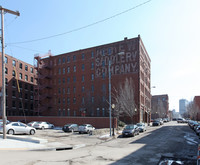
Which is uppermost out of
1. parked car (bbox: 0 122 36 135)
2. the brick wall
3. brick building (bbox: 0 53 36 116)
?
brick building (bbox: 0 53 36 116)

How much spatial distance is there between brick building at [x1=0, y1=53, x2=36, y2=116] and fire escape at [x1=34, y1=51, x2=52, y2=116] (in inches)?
99.0

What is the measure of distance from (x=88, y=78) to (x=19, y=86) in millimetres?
20998

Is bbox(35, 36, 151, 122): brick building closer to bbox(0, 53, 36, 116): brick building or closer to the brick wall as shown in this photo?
bbox(0, 53, 36, 116): brick building

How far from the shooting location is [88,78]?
54.5 metres

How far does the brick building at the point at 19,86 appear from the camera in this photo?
179ft

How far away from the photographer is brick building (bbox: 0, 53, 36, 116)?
54656 millimetres

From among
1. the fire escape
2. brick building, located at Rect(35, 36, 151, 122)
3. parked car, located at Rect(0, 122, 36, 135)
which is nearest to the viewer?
parked car, located at Rect(0, 122, 36, 135)

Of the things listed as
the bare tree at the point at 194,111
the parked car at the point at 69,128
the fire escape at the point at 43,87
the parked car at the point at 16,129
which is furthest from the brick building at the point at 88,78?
the bare tree at the point at 194,111

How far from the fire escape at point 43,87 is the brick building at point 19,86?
2.51 metres

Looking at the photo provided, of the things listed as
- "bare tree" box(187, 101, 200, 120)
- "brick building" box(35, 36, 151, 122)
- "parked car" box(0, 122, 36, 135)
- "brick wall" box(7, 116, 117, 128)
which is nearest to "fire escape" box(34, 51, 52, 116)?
"brick building" box(35, 36, 151, 122)

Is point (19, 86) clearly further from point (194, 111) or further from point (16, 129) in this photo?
point (194, 111)

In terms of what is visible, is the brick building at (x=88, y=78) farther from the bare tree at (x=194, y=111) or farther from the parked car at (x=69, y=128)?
the bare tree at (x=194, y=111)

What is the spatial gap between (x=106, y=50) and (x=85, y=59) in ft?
23.6

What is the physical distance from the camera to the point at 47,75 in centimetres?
6075
